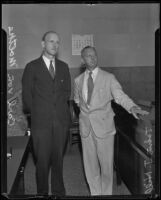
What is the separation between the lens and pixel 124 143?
2.72 meters

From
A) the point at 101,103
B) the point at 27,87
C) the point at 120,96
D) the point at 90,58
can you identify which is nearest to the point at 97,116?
the point at 101,103

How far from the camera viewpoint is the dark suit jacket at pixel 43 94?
2.59 metres

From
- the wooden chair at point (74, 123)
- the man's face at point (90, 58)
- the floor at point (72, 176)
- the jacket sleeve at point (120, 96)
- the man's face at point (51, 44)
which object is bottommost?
the floor at point (72, 176)

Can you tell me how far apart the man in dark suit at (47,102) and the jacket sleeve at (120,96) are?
0.34 m

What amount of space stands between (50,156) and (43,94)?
0.48 meters

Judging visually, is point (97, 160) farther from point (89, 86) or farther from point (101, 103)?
point (89, 86)

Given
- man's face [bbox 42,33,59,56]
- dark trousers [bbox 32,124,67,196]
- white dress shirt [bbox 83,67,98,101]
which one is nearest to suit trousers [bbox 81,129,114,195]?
dark trousers [bbox 32,124,67,196]

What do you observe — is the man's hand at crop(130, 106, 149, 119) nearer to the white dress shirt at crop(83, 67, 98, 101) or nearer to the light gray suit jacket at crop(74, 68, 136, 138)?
the light gray suit jacket at crop(74, 68, 136, 138)

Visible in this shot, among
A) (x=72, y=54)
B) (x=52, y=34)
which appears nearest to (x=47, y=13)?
(x=52, y=34)

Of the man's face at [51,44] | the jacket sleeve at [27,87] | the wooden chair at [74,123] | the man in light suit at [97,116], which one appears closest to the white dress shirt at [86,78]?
the man in light suit at [97,116]

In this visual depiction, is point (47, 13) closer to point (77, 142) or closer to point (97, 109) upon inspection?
point (97, 109)

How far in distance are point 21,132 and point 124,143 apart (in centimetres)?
80

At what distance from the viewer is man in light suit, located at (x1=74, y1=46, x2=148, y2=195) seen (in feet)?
8.64

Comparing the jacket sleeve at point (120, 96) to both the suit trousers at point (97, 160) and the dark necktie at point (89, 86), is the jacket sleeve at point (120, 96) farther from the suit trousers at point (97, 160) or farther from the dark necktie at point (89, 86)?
the suit trousers at point (97, 160)
